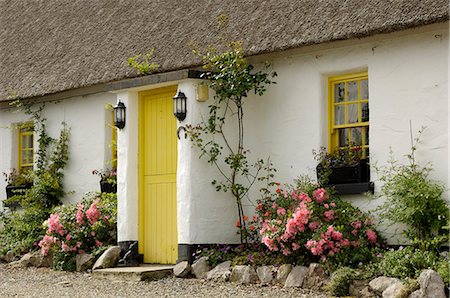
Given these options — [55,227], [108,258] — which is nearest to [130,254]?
[108,258]

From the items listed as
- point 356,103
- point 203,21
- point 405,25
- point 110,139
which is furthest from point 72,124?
point 405,25

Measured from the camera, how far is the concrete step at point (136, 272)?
10.6 metres

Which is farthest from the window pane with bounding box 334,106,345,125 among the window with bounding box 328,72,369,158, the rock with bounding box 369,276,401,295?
the rock with bounding box 369,276,401,295

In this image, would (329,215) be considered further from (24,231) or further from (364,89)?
(24,231)

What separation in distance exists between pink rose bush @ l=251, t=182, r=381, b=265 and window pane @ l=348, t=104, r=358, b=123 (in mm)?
925

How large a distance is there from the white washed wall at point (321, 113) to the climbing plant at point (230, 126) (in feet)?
0.41

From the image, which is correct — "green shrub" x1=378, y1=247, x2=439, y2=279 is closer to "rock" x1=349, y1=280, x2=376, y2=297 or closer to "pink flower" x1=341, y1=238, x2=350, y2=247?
"rock" x1=349, y1=280, x2=376, y2=297

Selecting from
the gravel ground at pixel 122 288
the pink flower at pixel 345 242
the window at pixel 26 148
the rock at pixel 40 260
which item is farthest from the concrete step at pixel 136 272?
the window at pixel 26 148

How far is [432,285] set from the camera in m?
7.98

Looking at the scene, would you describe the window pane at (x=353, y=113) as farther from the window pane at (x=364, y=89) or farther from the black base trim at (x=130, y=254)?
the black base trim at (x=130, y=254)

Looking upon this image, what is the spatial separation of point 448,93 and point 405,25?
2.86ft

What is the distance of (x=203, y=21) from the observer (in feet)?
39.9

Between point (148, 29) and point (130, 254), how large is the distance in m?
3.49

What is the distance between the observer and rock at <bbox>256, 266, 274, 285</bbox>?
31.9ft
